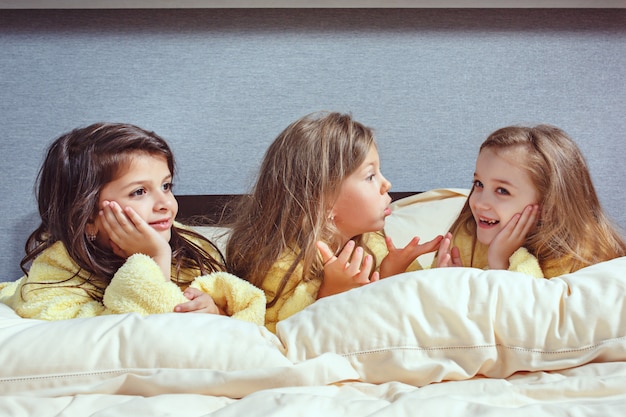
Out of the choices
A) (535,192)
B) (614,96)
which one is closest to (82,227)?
(535,192)

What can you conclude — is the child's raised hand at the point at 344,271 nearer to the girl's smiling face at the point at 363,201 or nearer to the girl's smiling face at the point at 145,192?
the girl's smiling face at the point at 363,201

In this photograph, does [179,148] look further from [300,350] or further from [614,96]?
[614,96]

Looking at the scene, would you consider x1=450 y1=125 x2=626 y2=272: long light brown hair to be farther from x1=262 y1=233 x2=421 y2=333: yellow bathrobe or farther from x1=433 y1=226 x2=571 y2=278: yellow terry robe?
x1=262 y1=233 x2=421 y2=333: yellow bathrobe

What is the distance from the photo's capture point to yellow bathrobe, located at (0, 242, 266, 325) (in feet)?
4.25

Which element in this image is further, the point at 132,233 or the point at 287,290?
the point at 287,290

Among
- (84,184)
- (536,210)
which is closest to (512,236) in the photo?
(536,210)

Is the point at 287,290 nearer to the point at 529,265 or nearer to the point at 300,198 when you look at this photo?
the point at 300,198

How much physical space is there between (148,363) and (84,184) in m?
0.56

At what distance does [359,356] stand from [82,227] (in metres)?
0.68

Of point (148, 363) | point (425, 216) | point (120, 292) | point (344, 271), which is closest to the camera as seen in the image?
point (148, 363)

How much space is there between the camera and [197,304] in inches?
52.0

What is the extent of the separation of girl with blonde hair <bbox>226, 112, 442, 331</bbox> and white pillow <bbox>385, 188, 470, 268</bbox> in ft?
0.62

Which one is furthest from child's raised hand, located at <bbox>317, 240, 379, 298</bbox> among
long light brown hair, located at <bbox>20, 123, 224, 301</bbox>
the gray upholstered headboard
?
the gray upholstered headboard

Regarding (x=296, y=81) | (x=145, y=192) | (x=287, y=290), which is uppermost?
(x=296, y=81)
